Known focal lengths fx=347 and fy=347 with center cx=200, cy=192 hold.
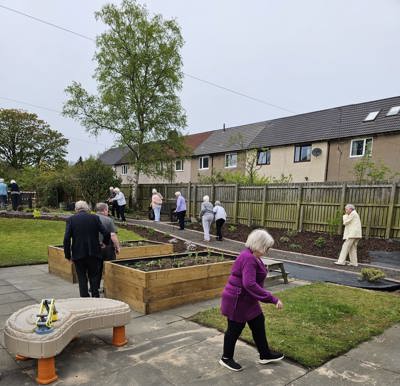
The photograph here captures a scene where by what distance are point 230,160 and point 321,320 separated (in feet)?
81.3

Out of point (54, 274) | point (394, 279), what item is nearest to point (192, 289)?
point (54, 274)

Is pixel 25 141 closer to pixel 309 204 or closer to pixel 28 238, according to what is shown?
pixel 28 238

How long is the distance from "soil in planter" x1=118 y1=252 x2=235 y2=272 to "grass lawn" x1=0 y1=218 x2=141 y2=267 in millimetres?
4042

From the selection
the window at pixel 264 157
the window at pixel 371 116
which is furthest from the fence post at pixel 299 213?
the window at pixel 264 157

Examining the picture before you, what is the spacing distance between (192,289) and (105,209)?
1.97 m

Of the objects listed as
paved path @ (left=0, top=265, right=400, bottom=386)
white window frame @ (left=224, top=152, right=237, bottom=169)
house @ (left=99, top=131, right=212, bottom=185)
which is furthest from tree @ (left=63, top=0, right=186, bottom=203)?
paved path @ (left=0, top=265, right=400, bottom=386)

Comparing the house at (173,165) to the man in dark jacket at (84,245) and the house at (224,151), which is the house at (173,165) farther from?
the man in dark jacket at (84,245)

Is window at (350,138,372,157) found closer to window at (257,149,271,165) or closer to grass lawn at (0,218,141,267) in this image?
window at (257,149,271,165)

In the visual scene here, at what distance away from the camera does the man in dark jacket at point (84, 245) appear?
4980 mm

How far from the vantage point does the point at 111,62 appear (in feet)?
76.6

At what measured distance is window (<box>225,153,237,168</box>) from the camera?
94.1ft

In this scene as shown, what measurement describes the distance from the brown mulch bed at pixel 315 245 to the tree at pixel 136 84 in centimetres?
1199

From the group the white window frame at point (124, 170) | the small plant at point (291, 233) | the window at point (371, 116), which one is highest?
the window at point (371, 116)

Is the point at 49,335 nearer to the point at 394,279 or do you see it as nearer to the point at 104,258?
the point at 104,258
